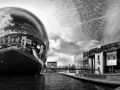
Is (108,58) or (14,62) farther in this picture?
(108,58)

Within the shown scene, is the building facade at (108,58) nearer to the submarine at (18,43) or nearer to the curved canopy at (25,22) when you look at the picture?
the curved canopy at (25,22)

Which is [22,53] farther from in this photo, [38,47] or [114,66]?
[114,66]

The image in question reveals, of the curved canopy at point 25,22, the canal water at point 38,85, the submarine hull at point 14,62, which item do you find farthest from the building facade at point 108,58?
the canal water at point 38,85

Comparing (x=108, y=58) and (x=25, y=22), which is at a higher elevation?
(x=25, y=22)

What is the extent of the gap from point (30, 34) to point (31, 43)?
0.87 metres

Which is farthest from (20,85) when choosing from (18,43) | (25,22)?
(25,22)

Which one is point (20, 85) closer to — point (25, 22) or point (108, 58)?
point (25, 22)

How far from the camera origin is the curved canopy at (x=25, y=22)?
69.2ft

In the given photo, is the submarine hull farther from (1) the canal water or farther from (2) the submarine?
(1) the canal water

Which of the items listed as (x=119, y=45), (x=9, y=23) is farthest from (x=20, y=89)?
(x=119, y=45)

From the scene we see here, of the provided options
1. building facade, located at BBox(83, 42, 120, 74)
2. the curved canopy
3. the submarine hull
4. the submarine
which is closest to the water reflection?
the submarine hull

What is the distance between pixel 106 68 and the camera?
44.8 metres

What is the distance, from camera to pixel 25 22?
72.3 ft

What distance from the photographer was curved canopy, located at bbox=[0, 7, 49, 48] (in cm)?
2109
